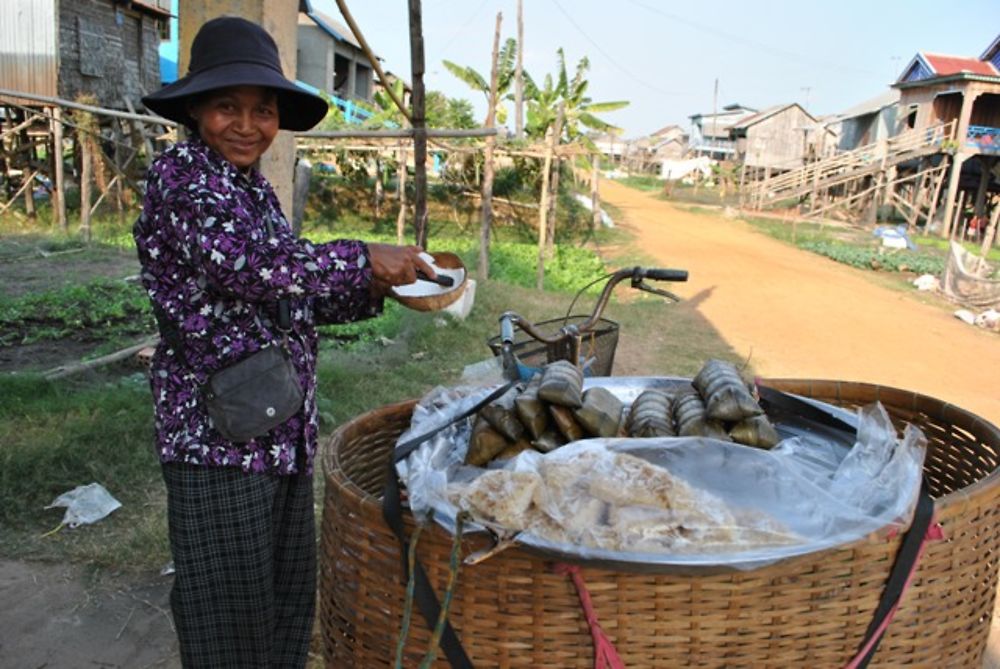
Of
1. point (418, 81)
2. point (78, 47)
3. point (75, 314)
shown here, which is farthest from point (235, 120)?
point (78, 47)

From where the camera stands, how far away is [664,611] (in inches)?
50.4

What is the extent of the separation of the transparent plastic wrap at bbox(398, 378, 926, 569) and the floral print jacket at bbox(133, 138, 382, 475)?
0.47m

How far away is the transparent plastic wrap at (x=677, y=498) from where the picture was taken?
1247 mm

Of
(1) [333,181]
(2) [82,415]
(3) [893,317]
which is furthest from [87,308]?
(1) [333,181]

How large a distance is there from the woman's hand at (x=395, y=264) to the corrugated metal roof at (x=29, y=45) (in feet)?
54.7

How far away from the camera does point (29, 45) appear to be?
15.0 metres

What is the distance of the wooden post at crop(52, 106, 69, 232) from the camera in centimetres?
1259

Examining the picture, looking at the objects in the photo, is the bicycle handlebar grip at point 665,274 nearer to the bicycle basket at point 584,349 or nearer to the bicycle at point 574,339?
the bicycle at point 574,339

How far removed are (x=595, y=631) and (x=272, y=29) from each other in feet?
8.74

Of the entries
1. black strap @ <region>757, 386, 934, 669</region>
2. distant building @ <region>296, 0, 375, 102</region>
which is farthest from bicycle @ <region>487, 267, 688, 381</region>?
distant building @ <region>296, 0, 375, 102</region>

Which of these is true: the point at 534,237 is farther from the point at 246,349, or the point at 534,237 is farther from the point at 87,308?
the point at 246,349

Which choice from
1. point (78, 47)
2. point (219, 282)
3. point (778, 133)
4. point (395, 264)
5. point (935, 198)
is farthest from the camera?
point (778, 133)

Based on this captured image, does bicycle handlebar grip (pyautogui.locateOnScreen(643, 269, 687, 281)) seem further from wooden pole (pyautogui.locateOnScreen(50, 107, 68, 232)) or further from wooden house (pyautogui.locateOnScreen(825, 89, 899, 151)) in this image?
wooden house (pyautogui.locateOnScreen(825, 89, 899, 151))

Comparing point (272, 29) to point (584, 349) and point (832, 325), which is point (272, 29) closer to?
point (584, 349)
